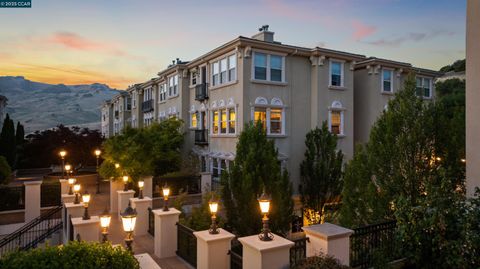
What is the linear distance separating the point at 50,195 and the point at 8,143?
58.8 feet

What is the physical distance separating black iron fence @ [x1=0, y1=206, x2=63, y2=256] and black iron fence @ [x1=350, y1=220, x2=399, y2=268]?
42.0ft

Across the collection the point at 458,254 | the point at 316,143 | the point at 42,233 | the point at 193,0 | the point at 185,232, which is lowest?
the point at 42,233

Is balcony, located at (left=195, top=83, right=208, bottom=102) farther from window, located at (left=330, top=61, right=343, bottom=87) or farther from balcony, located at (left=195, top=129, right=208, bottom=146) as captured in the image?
window, located at (left=330, top=61, right=343, bottom=87)

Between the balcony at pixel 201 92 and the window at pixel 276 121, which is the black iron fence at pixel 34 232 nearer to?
the balcony at pixel 201 92

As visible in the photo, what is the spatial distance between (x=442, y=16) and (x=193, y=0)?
1393 centimetres

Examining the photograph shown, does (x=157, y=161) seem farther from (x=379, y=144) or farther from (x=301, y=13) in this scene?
(x=379, y=144)

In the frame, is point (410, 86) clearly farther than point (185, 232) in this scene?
No

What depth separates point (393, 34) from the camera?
77.3 feet

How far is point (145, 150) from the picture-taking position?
69.9 feet

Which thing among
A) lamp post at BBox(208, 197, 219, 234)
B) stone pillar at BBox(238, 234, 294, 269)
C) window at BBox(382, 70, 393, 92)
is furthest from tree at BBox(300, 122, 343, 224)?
stone pillar at BBox(238, 234, 294, 269)

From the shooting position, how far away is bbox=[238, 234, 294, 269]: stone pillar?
6797mm

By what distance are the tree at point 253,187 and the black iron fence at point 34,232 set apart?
7881mm

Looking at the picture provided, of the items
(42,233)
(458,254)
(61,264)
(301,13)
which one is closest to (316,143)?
(301,13)

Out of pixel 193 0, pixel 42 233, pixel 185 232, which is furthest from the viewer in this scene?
pixel 193 0
